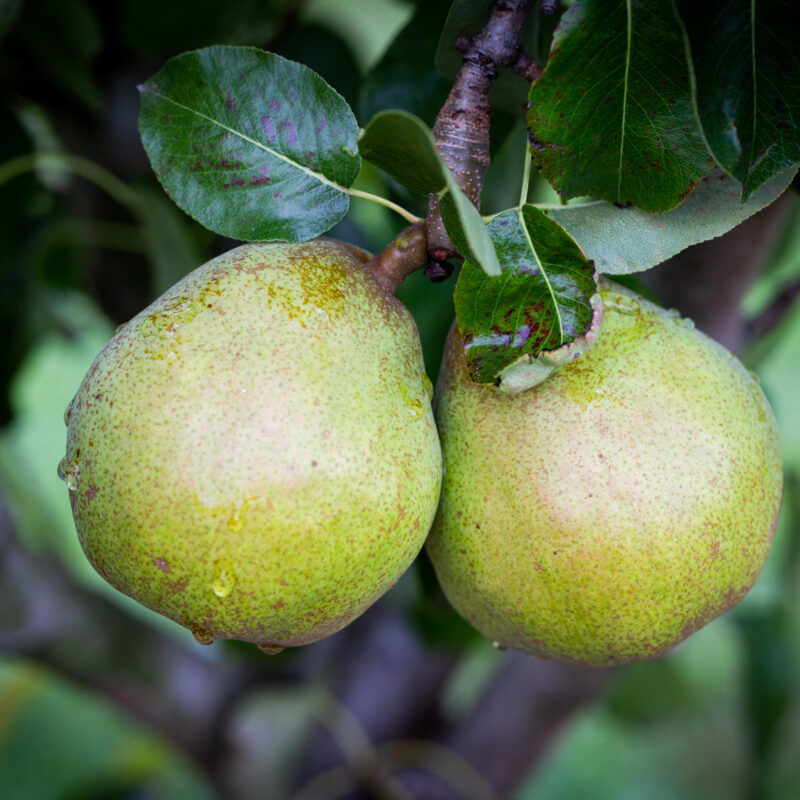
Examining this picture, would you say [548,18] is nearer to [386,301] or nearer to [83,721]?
[386,301]

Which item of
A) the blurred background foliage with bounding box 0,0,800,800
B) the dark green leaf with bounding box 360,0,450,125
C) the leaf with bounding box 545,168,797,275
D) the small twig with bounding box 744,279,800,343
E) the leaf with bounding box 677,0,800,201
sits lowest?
the blurred background foliage with bounding box 0,0,800,800

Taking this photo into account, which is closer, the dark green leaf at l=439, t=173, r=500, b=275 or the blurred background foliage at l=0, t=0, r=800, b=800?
the dark green leaf at l=439, t=173, r=500, b=275

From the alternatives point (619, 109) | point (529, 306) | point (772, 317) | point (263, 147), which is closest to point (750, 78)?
point (619, 109)

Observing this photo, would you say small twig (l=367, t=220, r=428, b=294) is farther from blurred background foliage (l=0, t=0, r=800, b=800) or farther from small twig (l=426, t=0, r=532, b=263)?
blurred background foliage (l=0, t=0, r=800, b=800)

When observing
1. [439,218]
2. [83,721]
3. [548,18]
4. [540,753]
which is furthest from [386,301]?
[83,721]

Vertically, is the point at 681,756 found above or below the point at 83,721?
above

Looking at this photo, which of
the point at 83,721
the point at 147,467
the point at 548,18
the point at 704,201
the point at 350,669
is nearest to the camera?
the point at 147,467

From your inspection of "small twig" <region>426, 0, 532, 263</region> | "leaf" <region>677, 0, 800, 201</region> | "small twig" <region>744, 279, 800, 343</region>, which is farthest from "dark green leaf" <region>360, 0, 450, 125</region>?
"small twig" <region>744, 279, 800, 343</region>
